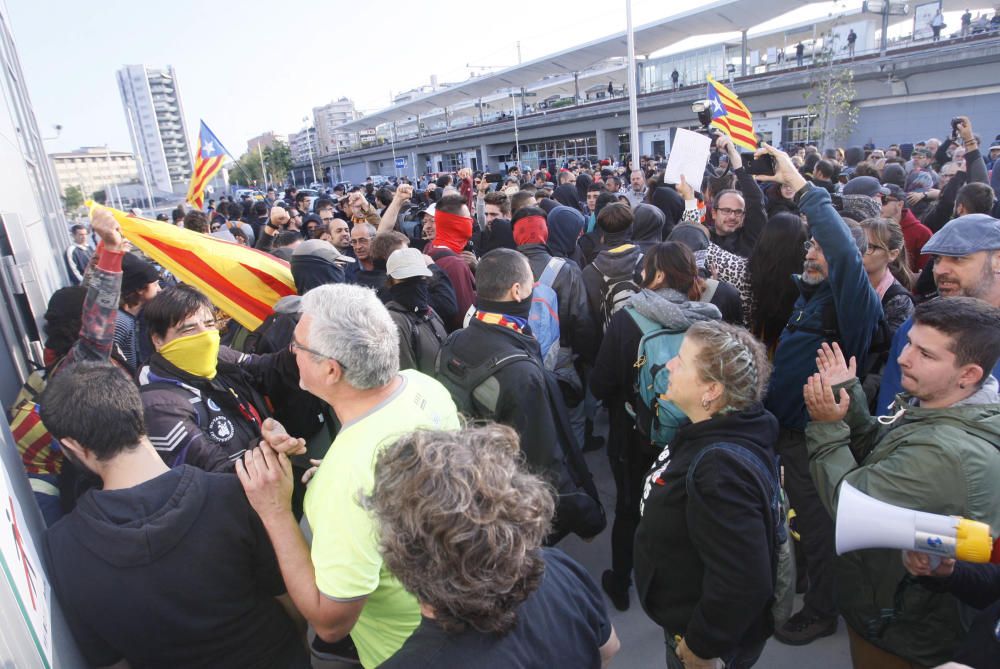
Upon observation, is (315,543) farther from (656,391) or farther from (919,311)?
(919,311)

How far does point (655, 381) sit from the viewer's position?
2.73 metres

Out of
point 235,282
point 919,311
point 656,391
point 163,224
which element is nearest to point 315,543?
point 656,391

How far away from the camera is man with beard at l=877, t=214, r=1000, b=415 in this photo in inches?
102

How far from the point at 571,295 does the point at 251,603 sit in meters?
2.93

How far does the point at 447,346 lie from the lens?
A: 2.82m

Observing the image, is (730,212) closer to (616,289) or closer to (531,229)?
(616,289)

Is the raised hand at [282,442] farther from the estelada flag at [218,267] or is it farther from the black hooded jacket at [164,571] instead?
the estelada flag at [218,267]

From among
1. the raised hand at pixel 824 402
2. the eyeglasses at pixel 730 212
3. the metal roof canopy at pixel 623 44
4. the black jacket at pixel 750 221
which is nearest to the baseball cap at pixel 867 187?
the black jacket at pixel 750 221

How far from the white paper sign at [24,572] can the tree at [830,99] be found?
1132 inches

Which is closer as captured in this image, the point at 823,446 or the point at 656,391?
the point at 823,446

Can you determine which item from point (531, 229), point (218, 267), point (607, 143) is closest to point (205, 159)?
point (218, 267)

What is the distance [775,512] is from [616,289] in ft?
7.46

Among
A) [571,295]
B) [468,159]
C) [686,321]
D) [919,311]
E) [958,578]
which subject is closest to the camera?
[958,578]

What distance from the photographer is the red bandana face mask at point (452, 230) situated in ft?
17.0
